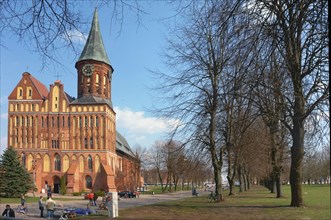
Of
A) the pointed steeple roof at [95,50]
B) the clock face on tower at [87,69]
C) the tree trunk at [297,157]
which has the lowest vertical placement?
the tree trunk at [297,157]

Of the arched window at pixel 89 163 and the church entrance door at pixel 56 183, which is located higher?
the arched window at pixel 89 163

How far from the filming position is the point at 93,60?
73438 millimetres

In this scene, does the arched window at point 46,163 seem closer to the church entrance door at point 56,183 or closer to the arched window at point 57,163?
the arched window at point 57,163

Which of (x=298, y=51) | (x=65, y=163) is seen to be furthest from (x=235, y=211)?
(x=65, y=163)

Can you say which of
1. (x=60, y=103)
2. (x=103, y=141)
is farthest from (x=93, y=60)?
(x=103, y=141)

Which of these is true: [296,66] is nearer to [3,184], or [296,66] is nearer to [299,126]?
[299,126]

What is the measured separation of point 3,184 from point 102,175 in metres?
18.9

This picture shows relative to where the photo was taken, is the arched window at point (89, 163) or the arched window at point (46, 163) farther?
the arched window at point (89, 163)

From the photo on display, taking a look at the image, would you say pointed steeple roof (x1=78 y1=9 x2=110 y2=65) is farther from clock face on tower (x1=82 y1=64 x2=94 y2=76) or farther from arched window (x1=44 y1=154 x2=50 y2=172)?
arched window (x1=44 y1=154 x2=50 y2=172)

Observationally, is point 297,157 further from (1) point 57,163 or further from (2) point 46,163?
(2) point 46,163

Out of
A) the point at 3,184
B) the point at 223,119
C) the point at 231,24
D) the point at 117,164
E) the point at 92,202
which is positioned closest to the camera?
the point at 231,24

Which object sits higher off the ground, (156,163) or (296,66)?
(296,66)

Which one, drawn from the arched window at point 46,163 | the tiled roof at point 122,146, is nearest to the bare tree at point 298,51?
the arched window at point 46,163

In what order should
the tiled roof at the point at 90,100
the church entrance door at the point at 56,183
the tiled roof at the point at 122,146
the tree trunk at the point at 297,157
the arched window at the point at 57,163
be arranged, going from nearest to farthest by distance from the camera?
the tree trunk at the point at 297,157 < the church entrance door at the point at 56,183 < the arched window at the point at 57,163 < the tiled roof at the point at 90,100 < the tiled roof at the point at 122,146
